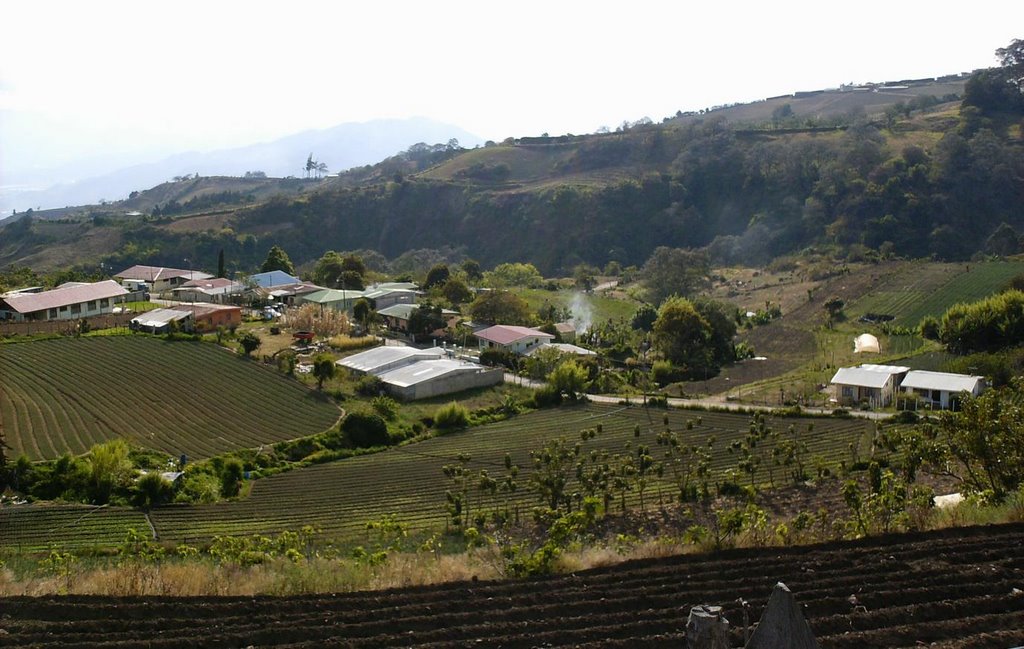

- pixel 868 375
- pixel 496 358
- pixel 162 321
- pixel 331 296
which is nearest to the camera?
pixel 868 375

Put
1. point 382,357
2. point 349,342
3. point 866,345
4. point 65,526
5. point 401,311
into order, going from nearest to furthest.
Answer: point 65,526, point 382,357, point 866,345, point 349,342, point 401,311

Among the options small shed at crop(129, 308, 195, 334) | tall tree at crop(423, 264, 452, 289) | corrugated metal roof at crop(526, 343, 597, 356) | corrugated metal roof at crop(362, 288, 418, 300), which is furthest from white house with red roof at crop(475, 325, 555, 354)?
tall tree at crop(423, 264, 452, 289)

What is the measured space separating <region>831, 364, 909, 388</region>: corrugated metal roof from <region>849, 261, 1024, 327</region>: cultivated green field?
31.9 feet

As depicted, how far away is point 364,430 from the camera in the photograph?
2600 centimetres

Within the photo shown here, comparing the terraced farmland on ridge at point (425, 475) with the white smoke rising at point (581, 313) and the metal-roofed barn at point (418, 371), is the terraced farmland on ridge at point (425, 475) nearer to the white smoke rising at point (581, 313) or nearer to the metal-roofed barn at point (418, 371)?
the metal-roofed barn at point (418, 371)

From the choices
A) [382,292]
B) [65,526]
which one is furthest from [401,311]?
[65,526]

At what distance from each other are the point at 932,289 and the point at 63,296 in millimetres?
40984

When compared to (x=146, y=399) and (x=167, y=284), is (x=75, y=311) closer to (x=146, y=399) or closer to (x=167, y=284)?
(x=167, y=284)

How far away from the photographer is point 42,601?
9383 millimetres

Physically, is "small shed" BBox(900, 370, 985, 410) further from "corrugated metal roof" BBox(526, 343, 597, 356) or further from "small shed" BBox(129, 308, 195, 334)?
"small shed" BBox(129, 308, 195, 334)

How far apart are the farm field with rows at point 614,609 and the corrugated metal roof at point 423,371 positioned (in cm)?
2051

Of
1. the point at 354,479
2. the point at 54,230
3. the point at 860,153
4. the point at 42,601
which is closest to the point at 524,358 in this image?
the point at 354,479

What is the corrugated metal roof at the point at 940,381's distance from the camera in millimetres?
26938

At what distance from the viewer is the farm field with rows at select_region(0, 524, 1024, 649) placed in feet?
27.7
